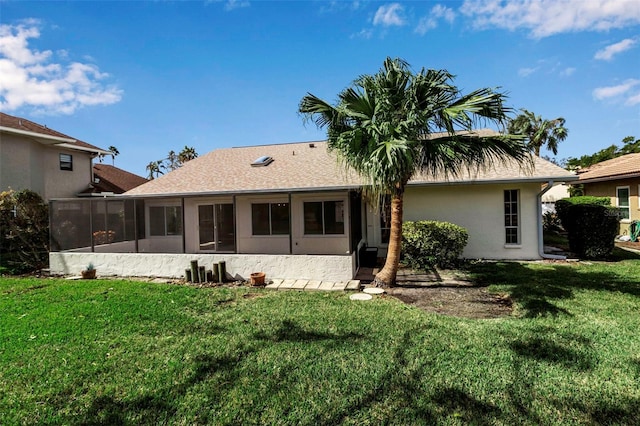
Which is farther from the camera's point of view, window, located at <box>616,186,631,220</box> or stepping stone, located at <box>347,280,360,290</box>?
window, located at <box>616,186,631,220</box>

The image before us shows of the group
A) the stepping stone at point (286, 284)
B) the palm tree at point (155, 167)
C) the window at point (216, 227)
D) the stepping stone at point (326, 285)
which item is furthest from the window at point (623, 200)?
the palm tree at point (155, 167)

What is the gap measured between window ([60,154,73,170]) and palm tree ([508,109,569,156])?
35.4m

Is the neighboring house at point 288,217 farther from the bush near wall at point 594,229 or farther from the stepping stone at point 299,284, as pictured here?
the bush near wall at point 594,229

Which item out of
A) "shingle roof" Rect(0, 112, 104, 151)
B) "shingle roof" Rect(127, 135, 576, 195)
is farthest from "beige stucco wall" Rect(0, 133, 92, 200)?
"shingle roof" Rect(127, 135, 576, 195)

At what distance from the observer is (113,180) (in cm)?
2034

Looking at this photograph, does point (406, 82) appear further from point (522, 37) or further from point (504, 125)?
point (522, 37)

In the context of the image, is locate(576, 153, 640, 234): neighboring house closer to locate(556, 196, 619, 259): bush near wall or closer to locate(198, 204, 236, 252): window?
locate(556, 196, 619, 259): bush near wall

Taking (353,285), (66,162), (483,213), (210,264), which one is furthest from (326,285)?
(66,162)

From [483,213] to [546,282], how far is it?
3719 millimetres

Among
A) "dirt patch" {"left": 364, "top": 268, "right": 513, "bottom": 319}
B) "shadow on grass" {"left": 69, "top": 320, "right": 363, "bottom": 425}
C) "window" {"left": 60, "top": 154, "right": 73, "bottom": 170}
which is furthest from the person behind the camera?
"window" {"left": 60, "top": 154, "right": 73, "bottom": 170}

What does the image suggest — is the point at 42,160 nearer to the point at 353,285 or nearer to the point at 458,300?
the point at 353,285

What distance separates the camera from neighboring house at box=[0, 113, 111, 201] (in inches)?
532

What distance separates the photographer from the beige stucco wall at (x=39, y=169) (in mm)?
13500

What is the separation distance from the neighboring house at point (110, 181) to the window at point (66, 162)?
4.91ft
